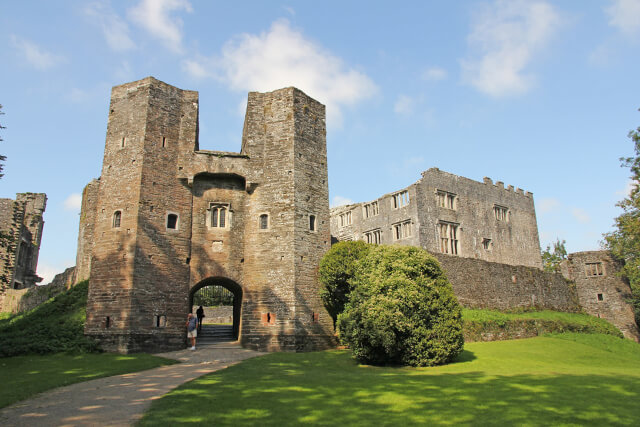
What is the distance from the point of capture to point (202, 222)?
2409cm

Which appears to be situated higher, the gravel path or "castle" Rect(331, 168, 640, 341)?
"castle" Rect(331, 168, 640, 341)

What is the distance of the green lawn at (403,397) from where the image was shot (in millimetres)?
8867

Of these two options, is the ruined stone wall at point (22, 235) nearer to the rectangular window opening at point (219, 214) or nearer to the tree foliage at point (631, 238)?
the rectangular window opening at point (219, 214)

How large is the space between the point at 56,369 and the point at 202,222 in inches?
394

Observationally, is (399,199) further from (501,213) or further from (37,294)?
(37,294)

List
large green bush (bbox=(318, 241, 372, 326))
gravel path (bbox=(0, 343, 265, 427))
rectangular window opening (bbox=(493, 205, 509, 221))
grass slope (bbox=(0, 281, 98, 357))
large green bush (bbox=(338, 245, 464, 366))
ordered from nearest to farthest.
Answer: gravel path (bbox=(0, 343, 265, 427)) → large green bush (bbox=(338, 245, 464, 366)) → grass slope (bbox=(0, 281, 98, 357)) → large green bush (bbox=(318, 241, 372, 326)) → rectangular window opening (bbox=(493, 205, 509, 221))

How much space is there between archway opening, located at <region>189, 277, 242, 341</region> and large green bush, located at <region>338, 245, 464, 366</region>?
28.3 feet

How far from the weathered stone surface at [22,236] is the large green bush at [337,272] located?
986 inches

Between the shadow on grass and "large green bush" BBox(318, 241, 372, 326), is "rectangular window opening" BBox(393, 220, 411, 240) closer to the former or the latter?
"large green bush" BBox(318, 241, 372, 326)

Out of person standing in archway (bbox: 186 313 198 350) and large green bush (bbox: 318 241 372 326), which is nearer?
person standing in archway (bbox: 186 313 198 350)

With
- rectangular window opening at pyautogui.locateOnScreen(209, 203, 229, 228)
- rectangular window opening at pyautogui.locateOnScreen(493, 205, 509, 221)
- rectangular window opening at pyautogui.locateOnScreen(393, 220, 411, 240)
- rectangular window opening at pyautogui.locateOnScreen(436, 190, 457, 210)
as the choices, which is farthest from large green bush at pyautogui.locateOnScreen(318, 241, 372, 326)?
rectangular window opening at pyautogui.locateOnScreen(493, 205, 509, 221)

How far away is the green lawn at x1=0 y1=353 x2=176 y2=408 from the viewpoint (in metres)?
12.4

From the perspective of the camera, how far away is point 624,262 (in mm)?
40312

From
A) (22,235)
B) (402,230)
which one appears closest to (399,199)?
(402,230)
